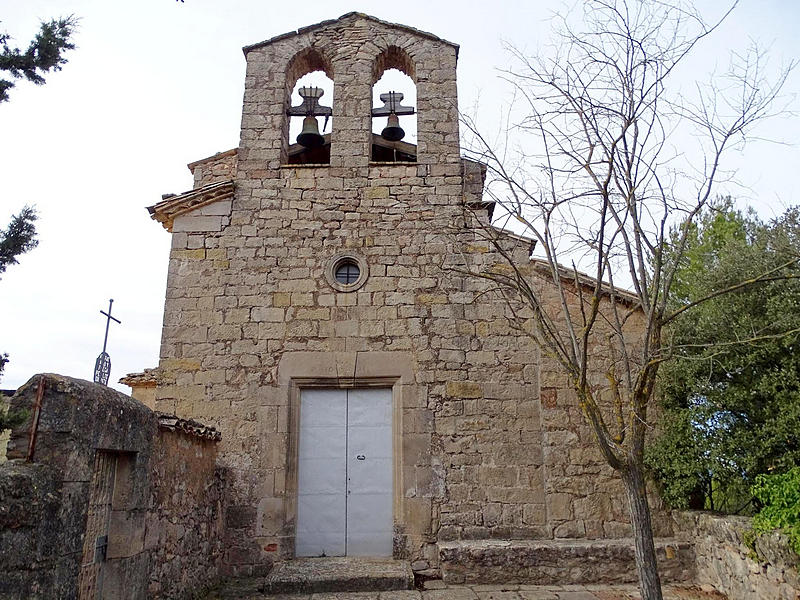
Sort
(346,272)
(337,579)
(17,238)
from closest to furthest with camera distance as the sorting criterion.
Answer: (17,238), (337,579), (346,272)

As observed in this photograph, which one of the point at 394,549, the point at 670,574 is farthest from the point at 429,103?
the point at 670,574

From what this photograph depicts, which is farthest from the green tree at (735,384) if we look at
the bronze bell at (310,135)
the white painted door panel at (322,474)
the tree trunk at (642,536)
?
the bronze bell at (310,135)

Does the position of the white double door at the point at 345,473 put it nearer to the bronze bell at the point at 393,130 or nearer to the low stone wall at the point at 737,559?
the low stone wall at the point at 737,559

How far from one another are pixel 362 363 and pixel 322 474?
1.35 meters

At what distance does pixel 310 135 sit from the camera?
27.3 feet

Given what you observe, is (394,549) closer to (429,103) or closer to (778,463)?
(778,463)

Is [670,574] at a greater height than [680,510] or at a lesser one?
lesser

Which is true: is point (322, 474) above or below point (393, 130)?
below

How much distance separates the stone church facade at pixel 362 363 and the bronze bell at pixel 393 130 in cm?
33

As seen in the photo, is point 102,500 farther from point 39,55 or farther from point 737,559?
point 737,559

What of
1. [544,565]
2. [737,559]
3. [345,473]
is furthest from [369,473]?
[737,559]

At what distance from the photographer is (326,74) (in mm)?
8781

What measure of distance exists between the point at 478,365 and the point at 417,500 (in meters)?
1.69

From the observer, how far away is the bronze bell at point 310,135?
8320 millimetres
